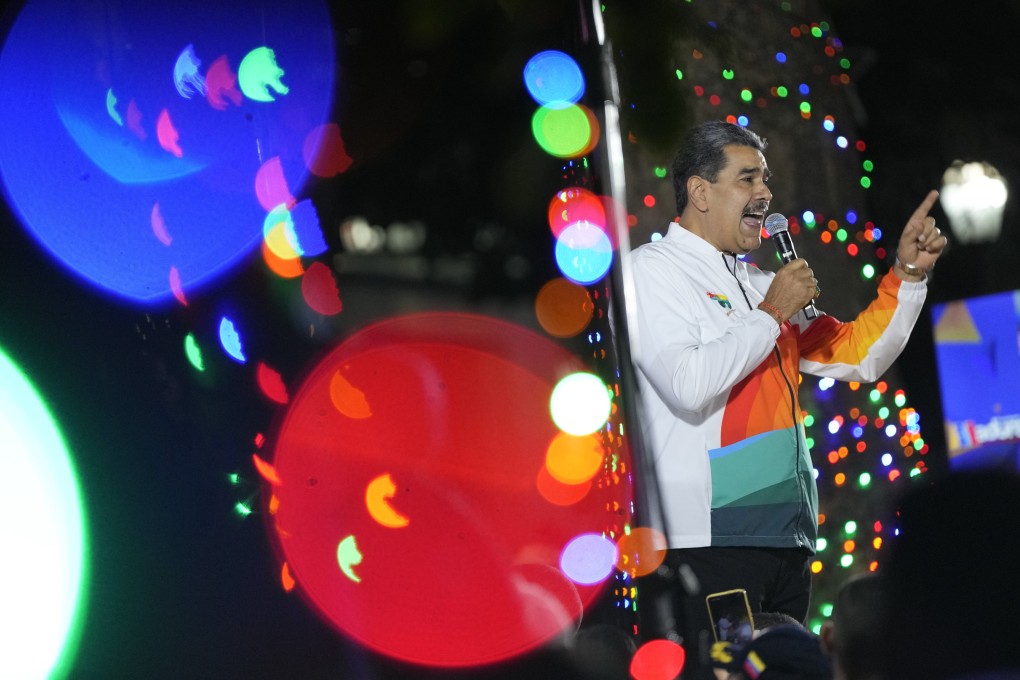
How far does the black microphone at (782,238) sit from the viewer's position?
171 cm

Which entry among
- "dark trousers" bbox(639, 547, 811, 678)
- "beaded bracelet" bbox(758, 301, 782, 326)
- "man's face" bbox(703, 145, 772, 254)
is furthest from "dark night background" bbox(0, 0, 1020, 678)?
"dark trousers" bbox(639, 547, 811, 678)

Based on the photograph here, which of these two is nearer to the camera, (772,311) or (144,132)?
(772,311)

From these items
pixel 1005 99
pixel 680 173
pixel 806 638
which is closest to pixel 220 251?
pixel 680 173

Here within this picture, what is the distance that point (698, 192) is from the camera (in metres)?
1.76

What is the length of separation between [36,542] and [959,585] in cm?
159

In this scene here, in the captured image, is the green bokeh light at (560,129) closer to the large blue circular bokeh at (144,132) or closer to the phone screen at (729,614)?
the large blue circular bokeh at (144,132)

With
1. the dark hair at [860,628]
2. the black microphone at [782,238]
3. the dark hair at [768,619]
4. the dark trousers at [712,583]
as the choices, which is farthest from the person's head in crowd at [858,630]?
the black microphone at [782,238]

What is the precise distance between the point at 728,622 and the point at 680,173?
89 cm

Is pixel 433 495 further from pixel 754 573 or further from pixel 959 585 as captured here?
pixel 959 585

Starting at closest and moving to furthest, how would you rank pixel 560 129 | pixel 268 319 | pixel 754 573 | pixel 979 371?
pixel 754 573, pixel 268 319, pixel 560 129, pixel 979 371

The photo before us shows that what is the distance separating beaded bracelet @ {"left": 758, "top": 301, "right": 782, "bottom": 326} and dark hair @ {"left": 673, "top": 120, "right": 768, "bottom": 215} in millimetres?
339

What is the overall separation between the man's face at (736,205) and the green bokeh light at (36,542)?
1.34m

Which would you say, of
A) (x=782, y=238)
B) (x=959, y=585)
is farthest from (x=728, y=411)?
(x=959, y=585)

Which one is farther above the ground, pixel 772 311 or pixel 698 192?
pixel 698 192
